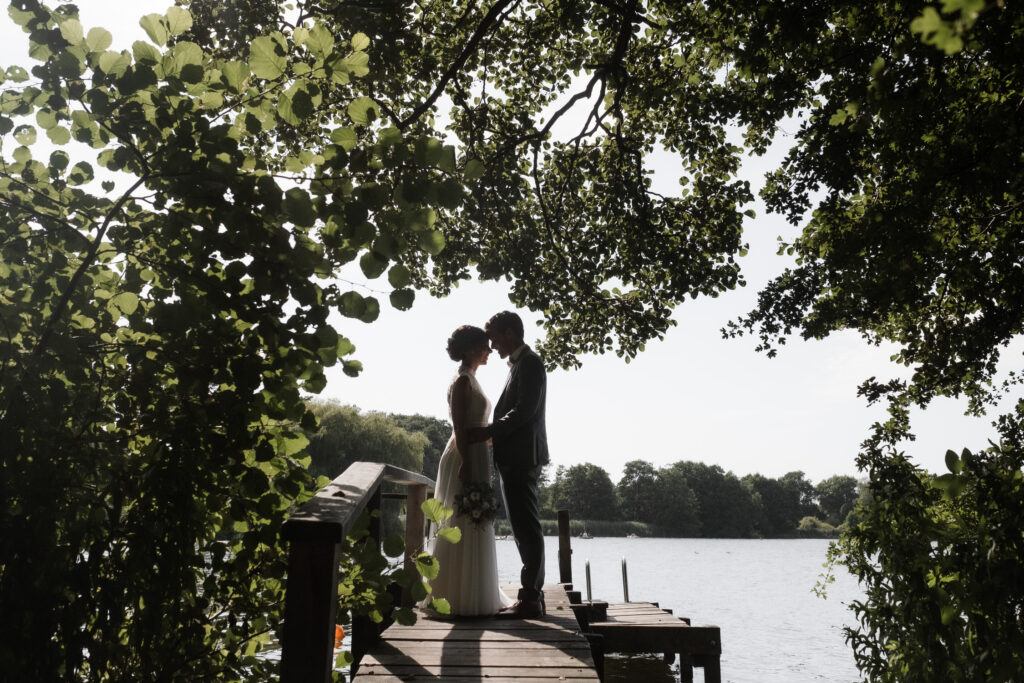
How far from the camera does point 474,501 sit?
6.09 meters

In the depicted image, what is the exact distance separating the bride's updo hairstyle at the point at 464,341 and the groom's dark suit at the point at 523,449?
38cm

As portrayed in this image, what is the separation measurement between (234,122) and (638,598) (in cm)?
3576

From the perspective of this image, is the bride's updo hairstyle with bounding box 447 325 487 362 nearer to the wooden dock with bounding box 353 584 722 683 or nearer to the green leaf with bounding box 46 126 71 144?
the wooden dock with bounding box 353 584 722 683

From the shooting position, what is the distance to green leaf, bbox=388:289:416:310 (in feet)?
7.74

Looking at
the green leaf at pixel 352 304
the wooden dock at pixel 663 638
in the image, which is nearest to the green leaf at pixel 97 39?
the green leaf at pixel 352 304

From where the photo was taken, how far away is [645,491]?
121 meters

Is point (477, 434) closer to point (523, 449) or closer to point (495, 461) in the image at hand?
point (495, 461)

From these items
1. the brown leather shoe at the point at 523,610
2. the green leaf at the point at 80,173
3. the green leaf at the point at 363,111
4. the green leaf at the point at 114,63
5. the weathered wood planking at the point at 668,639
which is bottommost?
the weathered wood planking at the point at 668,639

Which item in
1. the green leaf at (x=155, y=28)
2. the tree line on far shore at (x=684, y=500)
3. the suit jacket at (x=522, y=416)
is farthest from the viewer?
the tree line on far shore at (x=684, y=500)

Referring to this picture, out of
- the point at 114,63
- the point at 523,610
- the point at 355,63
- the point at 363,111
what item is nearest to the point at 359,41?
the point at 355,63

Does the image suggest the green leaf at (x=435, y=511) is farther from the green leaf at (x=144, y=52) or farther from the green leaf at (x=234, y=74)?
the green leaf at (x=144, y=52)

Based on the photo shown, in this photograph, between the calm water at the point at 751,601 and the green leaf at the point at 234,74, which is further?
the calm water at the point at 751,601

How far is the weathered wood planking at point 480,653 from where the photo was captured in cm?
417

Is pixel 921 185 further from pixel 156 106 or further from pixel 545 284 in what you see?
pixel 156 106
